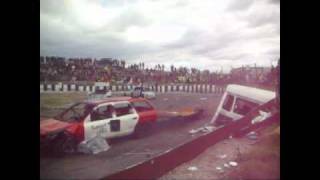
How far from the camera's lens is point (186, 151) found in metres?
2.40

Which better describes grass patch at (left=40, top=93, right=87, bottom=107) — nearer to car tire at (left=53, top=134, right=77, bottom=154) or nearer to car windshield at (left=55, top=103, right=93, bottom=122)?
car windshield at (left=55, top=103, right=93, bottom=122)

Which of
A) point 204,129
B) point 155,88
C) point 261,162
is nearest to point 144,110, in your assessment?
point 155,88

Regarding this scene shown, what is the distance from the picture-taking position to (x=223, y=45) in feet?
8.01

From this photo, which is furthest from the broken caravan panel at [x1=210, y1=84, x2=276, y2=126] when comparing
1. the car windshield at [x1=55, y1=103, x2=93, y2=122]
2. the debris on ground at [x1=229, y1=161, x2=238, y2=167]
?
the car windshield at [x1=55, y1=103, x2=93, y2=122]

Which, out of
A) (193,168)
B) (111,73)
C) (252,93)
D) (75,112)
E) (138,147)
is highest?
(111,73)

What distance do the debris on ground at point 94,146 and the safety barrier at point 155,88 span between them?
0.29 meters

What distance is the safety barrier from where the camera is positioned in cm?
238

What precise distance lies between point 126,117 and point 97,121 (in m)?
0.17

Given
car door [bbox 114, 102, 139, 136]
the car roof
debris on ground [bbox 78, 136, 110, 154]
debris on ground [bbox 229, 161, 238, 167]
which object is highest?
the car roof

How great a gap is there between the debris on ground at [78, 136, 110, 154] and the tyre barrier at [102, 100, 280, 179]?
0.17m

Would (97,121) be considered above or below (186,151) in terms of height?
above

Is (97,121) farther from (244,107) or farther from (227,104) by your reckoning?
(244,107)
